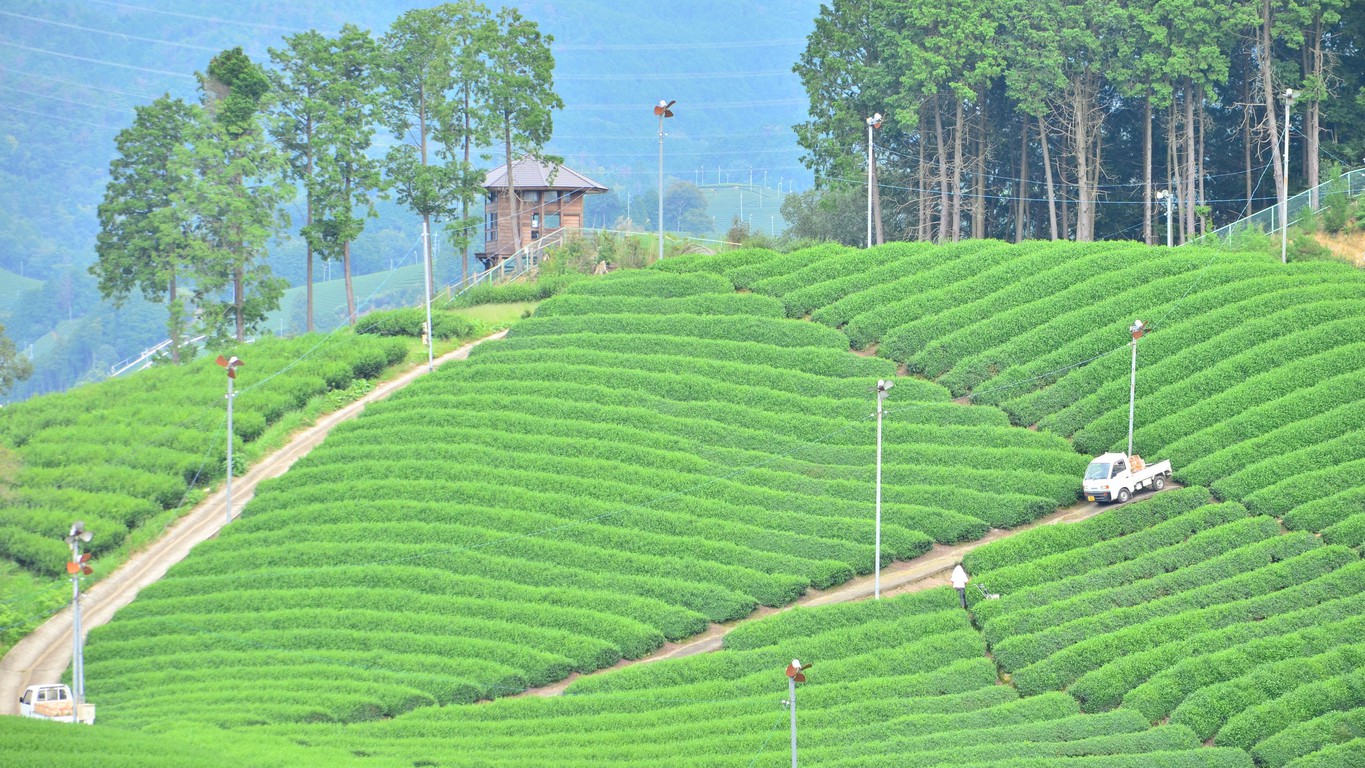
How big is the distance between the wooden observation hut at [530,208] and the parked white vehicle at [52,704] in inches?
1372

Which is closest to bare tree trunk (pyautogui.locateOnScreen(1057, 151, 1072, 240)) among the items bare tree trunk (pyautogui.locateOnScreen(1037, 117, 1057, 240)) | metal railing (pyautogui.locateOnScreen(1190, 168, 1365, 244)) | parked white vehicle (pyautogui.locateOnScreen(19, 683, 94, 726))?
bare tree trunk (pyautogui.locateOnScreen(1037, 117, 1057, 240))

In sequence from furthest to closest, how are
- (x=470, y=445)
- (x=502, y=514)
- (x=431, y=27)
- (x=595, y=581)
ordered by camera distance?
1. (x=431, y=27)
2. (x=470, y=445)
3. (x=502, y=514)
4. (x=595, y=581)

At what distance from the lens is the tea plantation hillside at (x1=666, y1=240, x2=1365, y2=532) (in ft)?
131

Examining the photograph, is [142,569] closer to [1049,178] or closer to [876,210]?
[876,210]

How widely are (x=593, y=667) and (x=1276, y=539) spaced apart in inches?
639

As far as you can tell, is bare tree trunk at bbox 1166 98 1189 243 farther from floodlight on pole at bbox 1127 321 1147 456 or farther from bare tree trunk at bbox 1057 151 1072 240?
floodlight on pole at bbox 1127 321 1147 456

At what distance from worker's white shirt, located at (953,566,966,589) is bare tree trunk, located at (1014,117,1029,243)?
28.3m

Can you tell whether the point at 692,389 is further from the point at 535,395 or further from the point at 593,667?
the point at 593,667

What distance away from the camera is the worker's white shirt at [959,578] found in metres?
37.1

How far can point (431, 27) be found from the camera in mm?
63562

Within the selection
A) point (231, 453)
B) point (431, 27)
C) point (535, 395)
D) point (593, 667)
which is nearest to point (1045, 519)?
point (593, 667)

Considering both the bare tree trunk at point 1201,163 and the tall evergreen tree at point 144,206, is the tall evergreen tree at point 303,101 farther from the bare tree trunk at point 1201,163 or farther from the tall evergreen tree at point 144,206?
the bare tree trunk at point 1201,163

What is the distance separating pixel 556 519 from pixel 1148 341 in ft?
57.7

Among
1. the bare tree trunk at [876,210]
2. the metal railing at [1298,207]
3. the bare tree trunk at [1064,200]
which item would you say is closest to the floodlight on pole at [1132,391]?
the metal railing at [1298,207]
